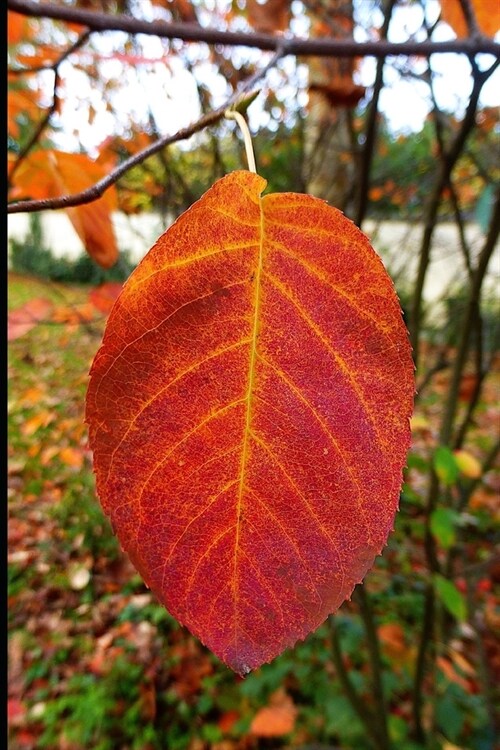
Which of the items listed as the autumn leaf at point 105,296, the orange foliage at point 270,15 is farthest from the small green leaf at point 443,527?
the orange foliage at point 270,15

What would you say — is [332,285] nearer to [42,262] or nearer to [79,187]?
[79,187]

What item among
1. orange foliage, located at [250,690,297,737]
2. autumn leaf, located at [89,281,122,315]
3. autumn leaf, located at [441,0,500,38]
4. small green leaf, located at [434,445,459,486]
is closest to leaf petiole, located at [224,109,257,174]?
autumn leaf, located at [441,0,500,38]

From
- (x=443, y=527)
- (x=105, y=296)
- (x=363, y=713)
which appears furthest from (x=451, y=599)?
(x=105, y=296)

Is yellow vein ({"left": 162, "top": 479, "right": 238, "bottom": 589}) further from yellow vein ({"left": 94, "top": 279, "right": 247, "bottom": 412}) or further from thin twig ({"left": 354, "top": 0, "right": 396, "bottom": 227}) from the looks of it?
thin twig ({"left": 354, "top": 0, "right": 396, "bottom": 227})

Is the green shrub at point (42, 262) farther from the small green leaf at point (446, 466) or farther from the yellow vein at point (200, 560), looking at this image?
the yellow vein at point (200, 560)
